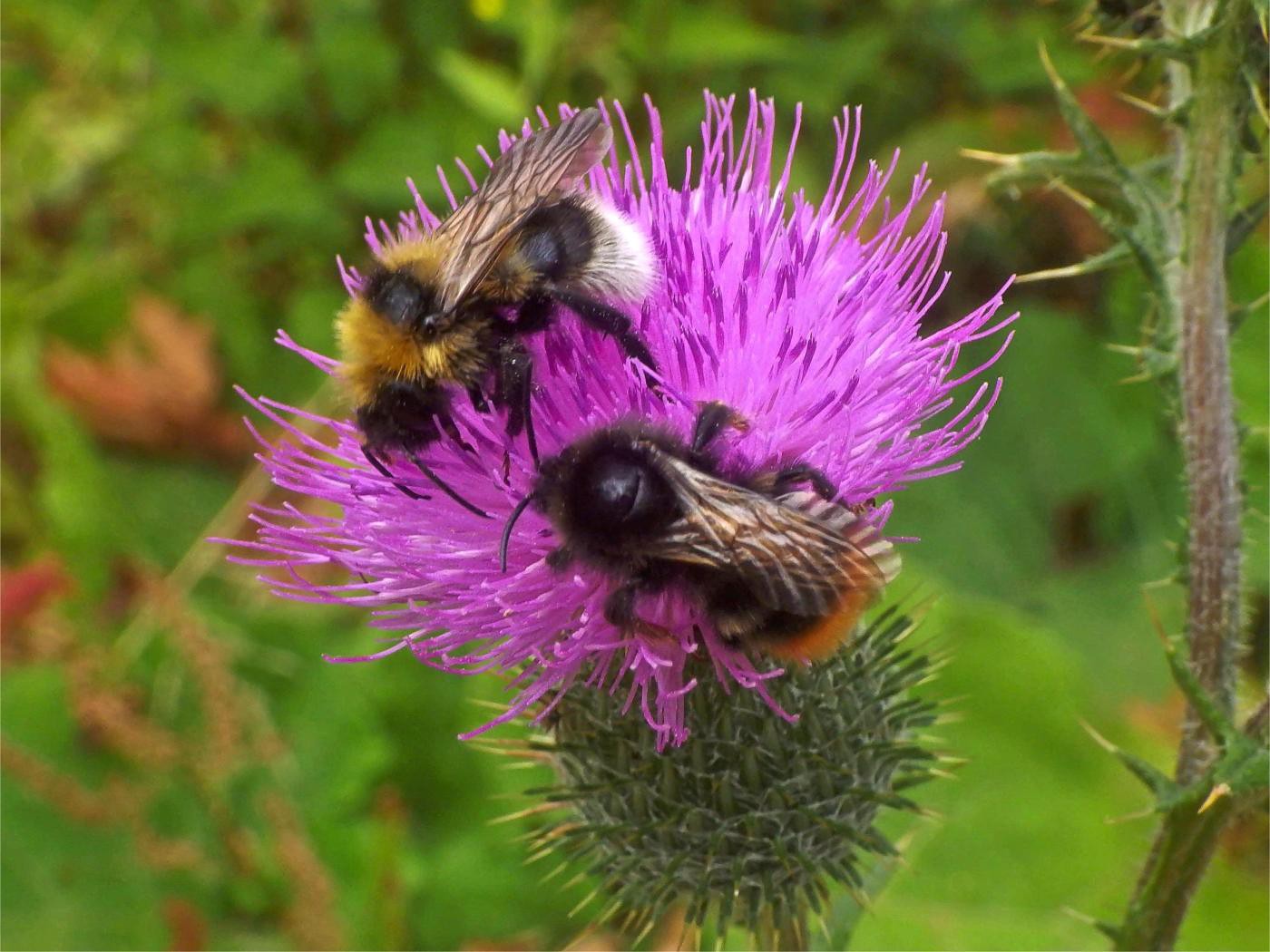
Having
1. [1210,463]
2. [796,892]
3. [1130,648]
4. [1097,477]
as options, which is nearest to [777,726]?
[796,892]

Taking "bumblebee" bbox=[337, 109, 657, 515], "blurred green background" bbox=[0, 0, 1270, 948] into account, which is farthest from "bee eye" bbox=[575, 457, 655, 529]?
"blurred green background" bbox=[0, 0, 1270, 948]

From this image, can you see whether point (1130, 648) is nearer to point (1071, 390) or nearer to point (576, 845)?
point (1071, 390)

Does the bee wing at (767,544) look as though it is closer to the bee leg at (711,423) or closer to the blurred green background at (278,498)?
the bee leg at (711,423)

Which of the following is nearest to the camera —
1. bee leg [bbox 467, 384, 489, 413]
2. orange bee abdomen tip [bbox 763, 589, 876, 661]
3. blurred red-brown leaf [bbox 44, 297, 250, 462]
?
orange bee abdomen tip [bbox 763, 589, 876, 661]

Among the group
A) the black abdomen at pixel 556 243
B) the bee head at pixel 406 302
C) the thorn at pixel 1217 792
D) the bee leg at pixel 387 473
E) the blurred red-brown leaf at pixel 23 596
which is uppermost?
the black abdomen at pixel 556 243

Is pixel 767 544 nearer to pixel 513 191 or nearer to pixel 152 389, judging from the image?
pixel 513 191

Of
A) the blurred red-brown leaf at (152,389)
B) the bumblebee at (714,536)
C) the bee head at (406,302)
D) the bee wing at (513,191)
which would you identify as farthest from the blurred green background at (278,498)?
the bee head at (406,302)

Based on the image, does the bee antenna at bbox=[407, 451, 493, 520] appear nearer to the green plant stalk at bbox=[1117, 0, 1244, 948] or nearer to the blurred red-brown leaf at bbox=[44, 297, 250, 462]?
the green plant stalk at bbox=[1117, 0, 1244, 948]
